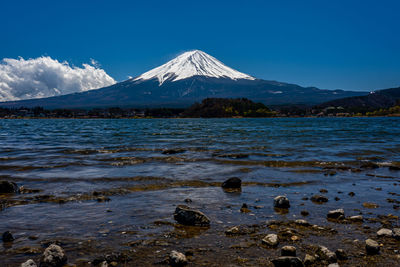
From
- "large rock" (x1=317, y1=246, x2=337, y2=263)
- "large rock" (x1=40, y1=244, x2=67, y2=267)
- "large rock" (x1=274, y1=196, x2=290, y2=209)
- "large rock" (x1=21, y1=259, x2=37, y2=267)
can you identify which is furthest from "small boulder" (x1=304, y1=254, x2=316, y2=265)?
"large rock" (x1=21, y1=259, x2=37, y2=267)

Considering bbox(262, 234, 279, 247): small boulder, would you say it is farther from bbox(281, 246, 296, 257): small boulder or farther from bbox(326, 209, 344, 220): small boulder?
bbox(326, 209, 344, 220): small boulder

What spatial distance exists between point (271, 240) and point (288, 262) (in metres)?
0.94

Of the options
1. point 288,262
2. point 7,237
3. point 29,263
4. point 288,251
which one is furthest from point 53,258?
point 288,251

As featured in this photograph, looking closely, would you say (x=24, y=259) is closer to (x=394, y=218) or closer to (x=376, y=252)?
(x=376, y=252)

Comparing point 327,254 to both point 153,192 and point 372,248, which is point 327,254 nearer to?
point 372,248

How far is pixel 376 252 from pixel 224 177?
826 centimetres

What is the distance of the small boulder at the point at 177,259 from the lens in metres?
5.19

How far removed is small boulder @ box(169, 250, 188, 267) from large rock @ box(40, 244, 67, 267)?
74.0 inches

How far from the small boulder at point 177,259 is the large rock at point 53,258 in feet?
6.16

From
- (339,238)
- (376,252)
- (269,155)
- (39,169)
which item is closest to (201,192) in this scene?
(339,238)

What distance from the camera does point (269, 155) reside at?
68.6ft

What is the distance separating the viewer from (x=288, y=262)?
16.6 feet

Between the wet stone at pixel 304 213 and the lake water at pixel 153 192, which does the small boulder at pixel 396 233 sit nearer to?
the lake water at pixel 153 192

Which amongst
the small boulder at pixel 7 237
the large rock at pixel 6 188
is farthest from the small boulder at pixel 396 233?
the large rock at pixel 6 188
